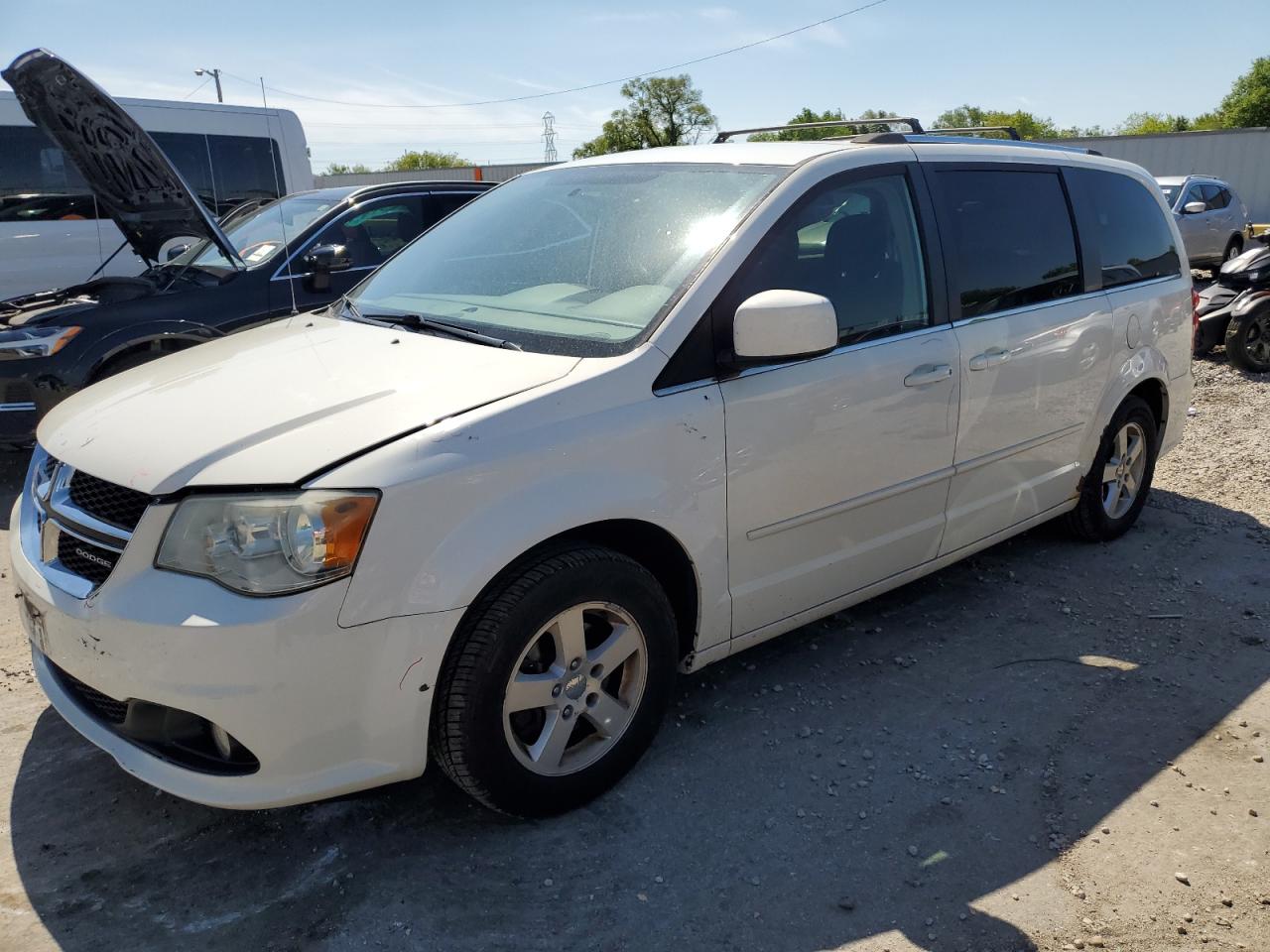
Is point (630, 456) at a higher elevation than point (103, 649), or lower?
higher

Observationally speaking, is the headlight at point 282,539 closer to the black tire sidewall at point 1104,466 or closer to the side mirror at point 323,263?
the black tire sidewall at point 1104,466

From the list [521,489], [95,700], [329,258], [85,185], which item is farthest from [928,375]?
[85,185]

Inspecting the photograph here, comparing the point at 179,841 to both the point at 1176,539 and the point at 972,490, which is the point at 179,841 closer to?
the point at 972,490

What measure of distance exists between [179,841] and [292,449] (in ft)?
3.89

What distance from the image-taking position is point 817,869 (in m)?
2.69

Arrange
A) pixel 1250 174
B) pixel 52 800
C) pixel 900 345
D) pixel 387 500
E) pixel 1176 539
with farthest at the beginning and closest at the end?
pixel 1250 174, pixel 1176 539, pixel 900 345, pixel 52 800, pixel 387 500

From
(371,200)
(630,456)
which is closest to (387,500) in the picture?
(630,456)

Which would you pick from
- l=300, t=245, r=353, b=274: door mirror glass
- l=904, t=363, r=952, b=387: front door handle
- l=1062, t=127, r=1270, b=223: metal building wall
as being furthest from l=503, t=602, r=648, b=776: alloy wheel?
l=1062, t=127, r=1270, b=223: metal building wall

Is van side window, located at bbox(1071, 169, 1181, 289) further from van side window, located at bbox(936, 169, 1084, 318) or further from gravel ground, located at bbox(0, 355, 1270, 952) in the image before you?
gravel ground, located at bbox(0, 355, 1270, 952)

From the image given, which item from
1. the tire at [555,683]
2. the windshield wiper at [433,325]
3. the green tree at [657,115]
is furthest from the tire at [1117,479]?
the green tree at [657,115]

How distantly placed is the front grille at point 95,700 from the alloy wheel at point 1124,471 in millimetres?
4256

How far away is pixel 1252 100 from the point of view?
66312 mm

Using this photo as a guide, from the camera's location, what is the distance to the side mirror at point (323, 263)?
19.5ft

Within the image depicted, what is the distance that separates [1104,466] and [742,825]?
2959mm
